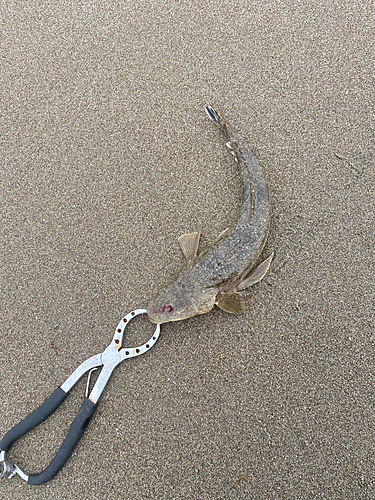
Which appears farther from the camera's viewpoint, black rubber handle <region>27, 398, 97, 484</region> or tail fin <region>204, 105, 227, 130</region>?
tail fin <region>204, 105, 227, 130</region>

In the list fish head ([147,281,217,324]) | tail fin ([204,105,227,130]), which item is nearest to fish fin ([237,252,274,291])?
fish head ([147,281,217,324])

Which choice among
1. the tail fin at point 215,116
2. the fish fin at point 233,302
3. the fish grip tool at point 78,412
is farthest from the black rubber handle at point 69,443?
the tail fin at point 215,116

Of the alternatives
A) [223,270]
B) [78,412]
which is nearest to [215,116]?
[223,270]

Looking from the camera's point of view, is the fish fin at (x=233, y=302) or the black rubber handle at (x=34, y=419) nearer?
the black rubber handle at (x=34, y=419)

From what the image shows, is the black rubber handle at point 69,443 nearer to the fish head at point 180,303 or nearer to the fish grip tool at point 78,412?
the fish grip tool at point 78,412

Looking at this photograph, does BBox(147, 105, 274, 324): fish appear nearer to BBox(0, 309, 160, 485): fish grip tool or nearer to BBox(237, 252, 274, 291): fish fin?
BBox(237, 252, 274, 291): fish fin

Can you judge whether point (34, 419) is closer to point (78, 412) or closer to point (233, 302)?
point (78, 412)
